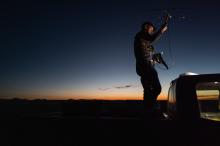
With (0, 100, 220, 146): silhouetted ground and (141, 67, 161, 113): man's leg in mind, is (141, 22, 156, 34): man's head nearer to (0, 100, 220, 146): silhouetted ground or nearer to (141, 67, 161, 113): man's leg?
(141, 67, 161, 113): man's leg

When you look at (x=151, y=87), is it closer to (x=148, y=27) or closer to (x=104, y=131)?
(x=148, y=27)

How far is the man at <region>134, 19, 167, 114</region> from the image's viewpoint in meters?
Answer: 6.58

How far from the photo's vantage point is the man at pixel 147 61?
6.58 meters

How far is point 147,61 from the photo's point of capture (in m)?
6.71

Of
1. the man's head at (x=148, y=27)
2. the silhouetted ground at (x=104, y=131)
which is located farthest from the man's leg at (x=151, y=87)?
the silhouetted ground at (x=104, y=131)

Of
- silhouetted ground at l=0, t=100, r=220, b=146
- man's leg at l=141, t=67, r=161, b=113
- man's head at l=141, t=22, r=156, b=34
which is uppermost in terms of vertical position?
man's head at l=141, t=22, r=156, b=34

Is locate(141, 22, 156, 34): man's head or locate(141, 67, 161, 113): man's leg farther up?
locate(141, 22, 156, 34): man's head

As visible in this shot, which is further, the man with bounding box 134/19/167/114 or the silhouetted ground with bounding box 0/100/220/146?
the man with bounding box 134/19/167/114

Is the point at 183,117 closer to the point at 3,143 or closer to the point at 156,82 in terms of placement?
the point at 3,143

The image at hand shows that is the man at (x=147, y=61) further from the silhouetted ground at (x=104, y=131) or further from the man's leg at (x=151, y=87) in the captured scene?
the silhouetted ground at (x=104, y=131)

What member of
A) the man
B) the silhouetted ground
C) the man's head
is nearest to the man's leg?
the man

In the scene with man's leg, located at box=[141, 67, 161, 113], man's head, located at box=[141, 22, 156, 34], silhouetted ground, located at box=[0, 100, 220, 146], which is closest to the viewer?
silhouetted ground, located at box=[0, 100, 220, 146]

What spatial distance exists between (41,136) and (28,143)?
18 centimetres

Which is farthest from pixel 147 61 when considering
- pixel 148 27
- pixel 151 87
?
pixel 148 27
